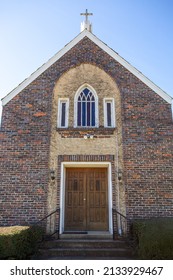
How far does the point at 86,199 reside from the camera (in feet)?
30.8

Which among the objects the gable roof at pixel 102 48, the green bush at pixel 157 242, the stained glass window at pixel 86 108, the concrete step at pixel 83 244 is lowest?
the concrete step at pixel 83 244

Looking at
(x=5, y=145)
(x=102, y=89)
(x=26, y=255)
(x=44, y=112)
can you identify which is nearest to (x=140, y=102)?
(x=102, y=89)

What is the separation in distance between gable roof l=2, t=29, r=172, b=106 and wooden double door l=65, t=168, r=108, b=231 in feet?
12.8

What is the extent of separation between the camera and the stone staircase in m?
7.15

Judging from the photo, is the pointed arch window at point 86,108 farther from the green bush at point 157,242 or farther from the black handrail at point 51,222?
the green bush at point 157,242

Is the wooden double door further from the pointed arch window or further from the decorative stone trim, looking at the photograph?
the pointed arch window

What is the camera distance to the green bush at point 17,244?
625 centimetres

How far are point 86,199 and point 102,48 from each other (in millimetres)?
6682

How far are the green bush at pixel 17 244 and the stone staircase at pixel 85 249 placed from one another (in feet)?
1.06

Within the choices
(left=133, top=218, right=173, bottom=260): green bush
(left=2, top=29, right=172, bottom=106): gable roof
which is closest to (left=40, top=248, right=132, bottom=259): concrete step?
(left=133, top=218, right=173, bottom=260): green bush

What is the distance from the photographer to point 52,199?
8914 mm

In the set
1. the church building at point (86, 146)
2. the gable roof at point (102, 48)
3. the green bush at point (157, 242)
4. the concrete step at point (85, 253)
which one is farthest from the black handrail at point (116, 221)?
the gable roof at point (102, 48)

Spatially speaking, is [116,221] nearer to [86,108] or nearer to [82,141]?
[82,141]

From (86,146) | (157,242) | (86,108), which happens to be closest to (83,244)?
(157,242)
